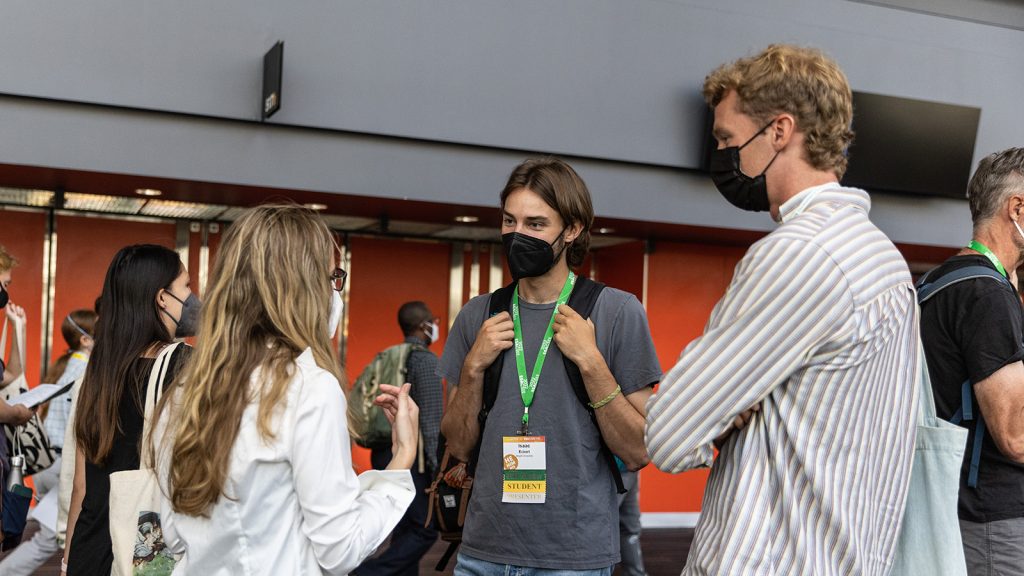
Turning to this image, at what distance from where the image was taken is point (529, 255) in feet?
8.41

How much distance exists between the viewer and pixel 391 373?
5.59 metres

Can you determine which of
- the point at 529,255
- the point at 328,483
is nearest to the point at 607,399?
the point at 529,255

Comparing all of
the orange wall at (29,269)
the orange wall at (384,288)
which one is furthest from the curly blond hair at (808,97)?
the orange wall at (29,269)

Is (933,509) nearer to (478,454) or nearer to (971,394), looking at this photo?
(971,394)

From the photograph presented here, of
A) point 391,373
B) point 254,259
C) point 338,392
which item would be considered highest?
point 254,259

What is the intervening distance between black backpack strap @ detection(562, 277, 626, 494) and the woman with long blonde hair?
707 mm

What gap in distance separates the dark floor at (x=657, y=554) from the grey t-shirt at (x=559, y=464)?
4061 millimetres

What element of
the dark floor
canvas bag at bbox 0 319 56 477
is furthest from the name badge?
the dark floor

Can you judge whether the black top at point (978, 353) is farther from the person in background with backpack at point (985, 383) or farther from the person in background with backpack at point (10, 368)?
the person in background with backpack at point (10, 368)

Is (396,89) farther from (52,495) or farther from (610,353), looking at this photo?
(610,353)

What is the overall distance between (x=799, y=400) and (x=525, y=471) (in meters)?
1.08

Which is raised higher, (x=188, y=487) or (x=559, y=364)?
(x=559, y=364)

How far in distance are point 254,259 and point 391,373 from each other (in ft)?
12.4

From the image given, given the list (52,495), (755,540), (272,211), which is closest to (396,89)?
(52,495)
